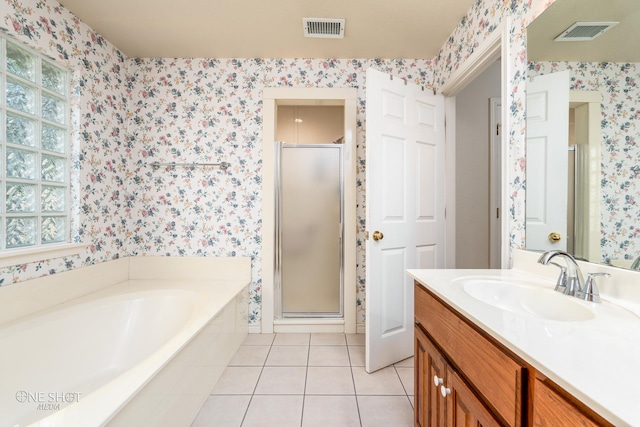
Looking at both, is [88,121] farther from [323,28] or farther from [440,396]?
[440,396]

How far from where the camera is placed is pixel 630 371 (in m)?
0.49

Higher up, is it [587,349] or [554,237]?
[554,237]

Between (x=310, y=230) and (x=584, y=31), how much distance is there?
2.08 metres

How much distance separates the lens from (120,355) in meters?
1.74

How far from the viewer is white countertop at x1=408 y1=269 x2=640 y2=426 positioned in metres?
0.42

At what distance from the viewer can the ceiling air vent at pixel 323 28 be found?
1941mm

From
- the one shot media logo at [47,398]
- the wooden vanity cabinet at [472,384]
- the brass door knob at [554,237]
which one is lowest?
the one shot media logo at [47,398]

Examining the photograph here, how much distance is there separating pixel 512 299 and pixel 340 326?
5.42 feet

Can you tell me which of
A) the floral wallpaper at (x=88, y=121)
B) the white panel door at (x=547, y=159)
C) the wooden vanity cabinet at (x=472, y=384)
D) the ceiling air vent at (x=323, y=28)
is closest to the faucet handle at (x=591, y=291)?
the white panel door at (x=547, y=159)

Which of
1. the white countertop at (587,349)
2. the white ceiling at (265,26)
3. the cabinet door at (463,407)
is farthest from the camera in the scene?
the white ceiling at (265,26)

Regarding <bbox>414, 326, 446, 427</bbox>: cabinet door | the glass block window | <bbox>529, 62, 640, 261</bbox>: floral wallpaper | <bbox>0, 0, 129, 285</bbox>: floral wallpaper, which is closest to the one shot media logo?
<bbox>0, 0, 129, 285</bbox>: floral wallpaper

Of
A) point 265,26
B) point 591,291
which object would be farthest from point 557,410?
point 265,26

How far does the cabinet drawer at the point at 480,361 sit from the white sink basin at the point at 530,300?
0.14 m

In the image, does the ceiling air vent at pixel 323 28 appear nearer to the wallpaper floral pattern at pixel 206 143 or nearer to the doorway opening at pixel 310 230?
the wallpaper floral pattern at pixel 206 143
